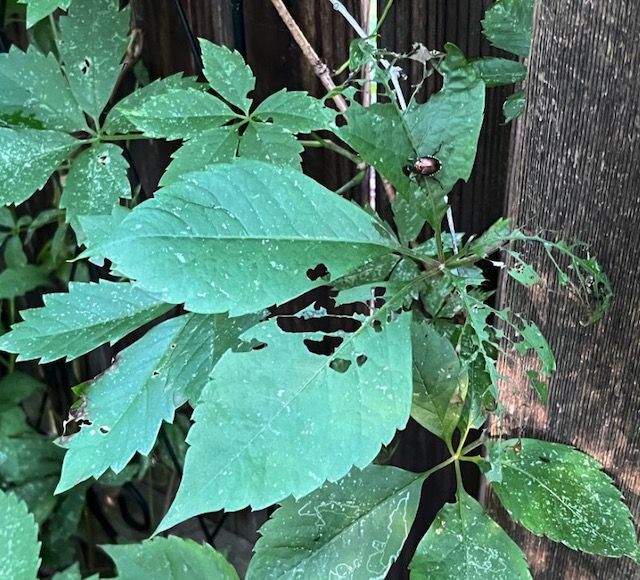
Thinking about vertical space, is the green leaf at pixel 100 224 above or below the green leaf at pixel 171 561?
above

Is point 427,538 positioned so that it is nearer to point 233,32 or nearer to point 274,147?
point 274,147

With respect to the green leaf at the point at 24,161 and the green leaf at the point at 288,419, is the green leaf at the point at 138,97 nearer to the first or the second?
the green leaf at the point at 24,161

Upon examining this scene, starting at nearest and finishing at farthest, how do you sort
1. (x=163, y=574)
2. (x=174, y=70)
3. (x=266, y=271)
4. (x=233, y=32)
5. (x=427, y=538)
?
(x=266, y=271) → (x=427, y=538) → (x=163, y=574) → (x=233, y=32) → (x=174, y=70)

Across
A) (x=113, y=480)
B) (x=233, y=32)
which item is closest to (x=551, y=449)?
(x=233, y=32)

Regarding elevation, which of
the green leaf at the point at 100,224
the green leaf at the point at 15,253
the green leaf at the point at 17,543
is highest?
the green leaf at the point at 100,224

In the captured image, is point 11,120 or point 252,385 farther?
point 11,120

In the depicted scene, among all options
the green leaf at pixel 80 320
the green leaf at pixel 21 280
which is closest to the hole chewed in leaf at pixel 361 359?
the green leaf at pixel 80 320
